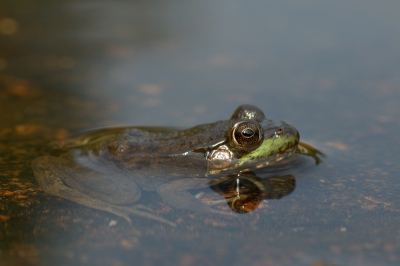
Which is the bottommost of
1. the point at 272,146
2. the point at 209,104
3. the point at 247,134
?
the point at 272,146

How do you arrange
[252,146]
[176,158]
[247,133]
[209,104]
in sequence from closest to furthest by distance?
[247,133] → [252,146] → [176,158] → [209,104]

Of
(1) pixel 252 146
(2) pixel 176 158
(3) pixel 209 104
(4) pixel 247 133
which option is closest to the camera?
(4) pixel 247 133

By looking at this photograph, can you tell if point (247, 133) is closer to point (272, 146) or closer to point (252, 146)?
point (252, 146)

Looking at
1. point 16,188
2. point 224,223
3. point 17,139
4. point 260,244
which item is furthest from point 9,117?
point 260,244

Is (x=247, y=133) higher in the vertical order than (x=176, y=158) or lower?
higher

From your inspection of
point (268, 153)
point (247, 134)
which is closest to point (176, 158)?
point (247, 134)

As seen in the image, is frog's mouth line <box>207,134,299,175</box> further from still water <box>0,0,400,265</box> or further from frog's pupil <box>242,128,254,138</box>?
still water <box>0,0,400,265</box>

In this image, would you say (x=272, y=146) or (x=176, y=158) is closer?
(x=272, y=146)
